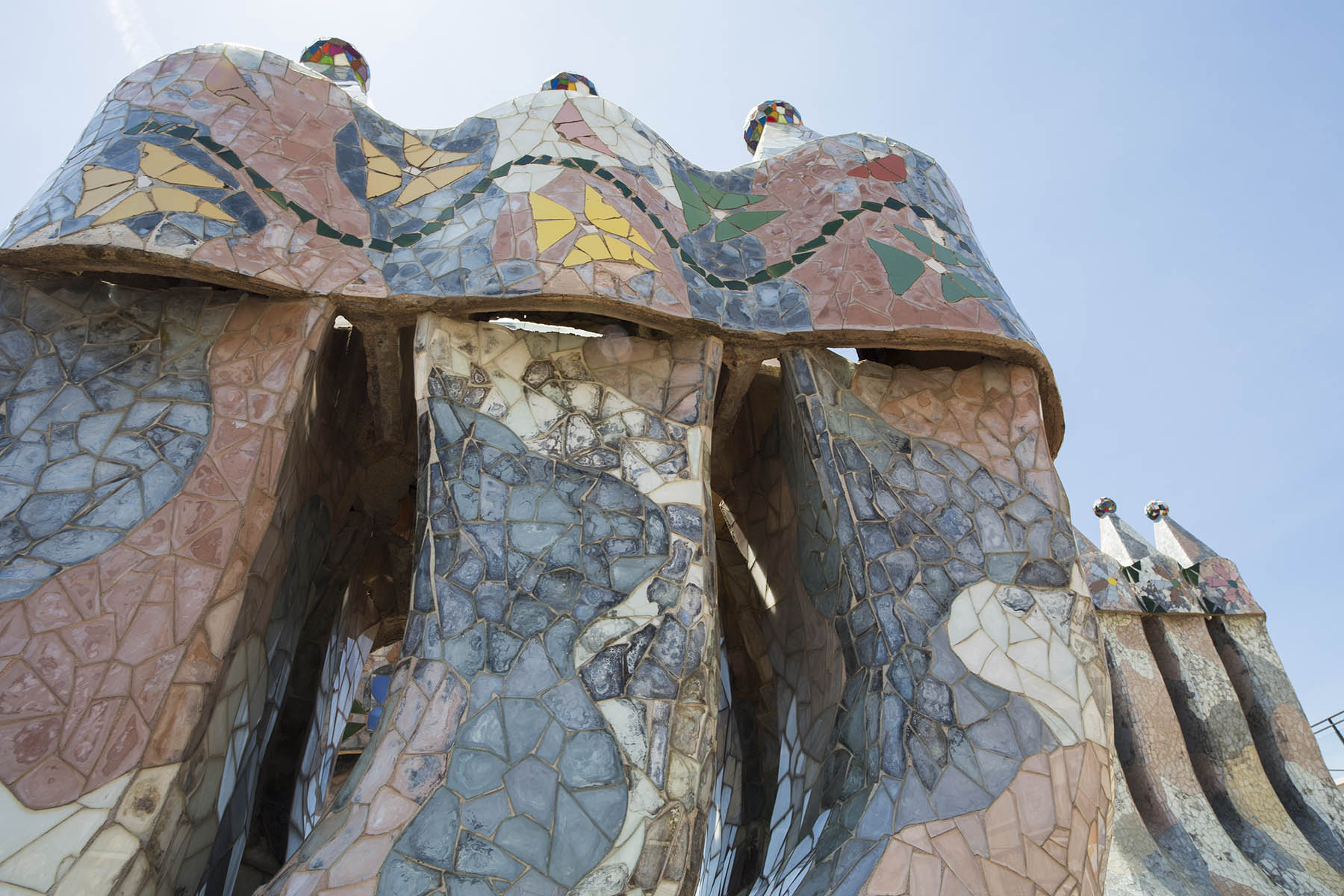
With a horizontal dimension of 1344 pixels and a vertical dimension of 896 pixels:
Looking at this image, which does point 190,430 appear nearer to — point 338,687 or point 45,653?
point 45,653

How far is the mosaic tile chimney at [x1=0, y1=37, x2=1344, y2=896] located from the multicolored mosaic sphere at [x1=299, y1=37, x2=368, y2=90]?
5 centimetres

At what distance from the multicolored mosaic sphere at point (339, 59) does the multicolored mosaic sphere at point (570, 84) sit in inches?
43.2

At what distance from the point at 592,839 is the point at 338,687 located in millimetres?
3120

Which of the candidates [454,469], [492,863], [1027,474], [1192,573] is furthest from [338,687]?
[1192,573]

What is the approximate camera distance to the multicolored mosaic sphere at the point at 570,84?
637 cm

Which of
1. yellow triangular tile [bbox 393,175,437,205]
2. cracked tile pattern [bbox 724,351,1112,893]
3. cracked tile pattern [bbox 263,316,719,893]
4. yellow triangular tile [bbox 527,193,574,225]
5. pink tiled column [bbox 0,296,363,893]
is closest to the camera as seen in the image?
pink tiled column [bbox 0,296,363,893]

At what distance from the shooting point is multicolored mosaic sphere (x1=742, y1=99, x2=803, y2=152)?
22.5ft

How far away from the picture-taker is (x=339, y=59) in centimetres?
639

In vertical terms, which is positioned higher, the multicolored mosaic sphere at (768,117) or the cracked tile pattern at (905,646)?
the multicolored mosaic sphere at (768,117)

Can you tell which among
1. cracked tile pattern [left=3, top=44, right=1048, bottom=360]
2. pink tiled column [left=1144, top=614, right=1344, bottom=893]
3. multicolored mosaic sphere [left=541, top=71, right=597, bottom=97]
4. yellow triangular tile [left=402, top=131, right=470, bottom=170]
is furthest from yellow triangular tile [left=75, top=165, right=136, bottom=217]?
pink tiled column [left=1144, top=614, right=1344, bottom=893]

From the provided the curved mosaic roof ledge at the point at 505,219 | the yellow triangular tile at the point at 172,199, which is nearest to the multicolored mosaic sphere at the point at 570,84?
the curved mosaic roof ledge at the point at 505,219

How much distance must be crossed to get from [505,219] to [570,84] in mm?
1875

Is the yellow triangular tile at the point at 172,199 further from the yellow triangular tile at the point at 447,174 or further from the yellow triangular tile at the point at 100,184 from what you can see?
the yellow triangular tile at the point at 447,174

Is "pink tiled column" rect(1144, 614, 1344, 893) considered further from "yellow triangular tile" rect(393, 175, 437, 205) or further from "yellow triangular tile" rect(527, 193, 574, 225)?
"yellow triangular tile" rect(393, 175, 437, 205)
